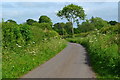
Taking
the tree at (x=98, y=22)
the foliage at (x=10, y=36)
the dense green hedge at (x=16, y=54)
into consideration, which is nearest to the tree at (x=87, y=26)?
the tree at (x=98, y=22)

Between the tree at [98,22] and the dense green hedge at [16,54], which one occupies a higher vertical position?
the tree at [98,22]

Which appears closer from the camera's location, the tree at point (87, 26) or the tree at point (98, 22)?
the tree at point (87, 26)

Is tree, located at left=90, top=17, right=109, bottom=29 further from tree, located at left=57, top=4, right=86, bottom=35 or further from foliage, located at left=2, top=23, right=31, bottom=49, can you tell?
foliage, located at left=2, top=23, right=31, bottom=49

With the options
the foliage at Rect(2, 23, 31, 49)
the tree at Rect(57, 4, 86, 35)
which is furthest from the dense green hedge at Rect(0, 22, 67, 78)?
the tree at Rect(57, 4, 86, 35)

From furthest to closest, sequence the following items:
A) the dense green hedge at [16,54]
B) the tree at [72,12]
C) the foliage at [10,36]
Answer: the tree at [72,12]
the foliage at [10,36]
the dense green hedge at [16,54]

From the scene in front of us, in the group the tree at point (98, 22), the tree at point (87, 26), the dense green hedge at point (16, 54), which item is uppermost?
the tree at point (98, 22)

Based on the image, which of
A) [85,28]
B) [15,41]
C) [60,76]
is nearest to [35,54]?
[15,41]

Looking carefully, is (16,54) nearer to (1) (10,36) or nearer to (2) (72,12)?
(1) (10,36)

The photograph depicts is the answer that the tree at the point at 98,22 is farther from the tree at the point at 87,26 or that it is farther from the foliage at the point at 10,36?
the foliage at the point at 10,36

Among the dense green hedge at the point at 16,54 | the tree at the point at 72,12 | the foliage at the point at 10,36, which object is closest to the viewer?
the dense green hedge at the point at 16,54

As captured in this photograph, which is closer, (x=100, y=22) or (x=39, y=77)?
(x=39, y=77)

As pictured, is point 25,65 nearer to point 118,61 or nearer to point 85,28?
point 118,61

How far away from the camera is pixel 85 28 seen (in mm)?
81250

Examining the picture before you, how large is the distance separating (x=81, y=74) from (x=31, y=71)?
8.03ft
